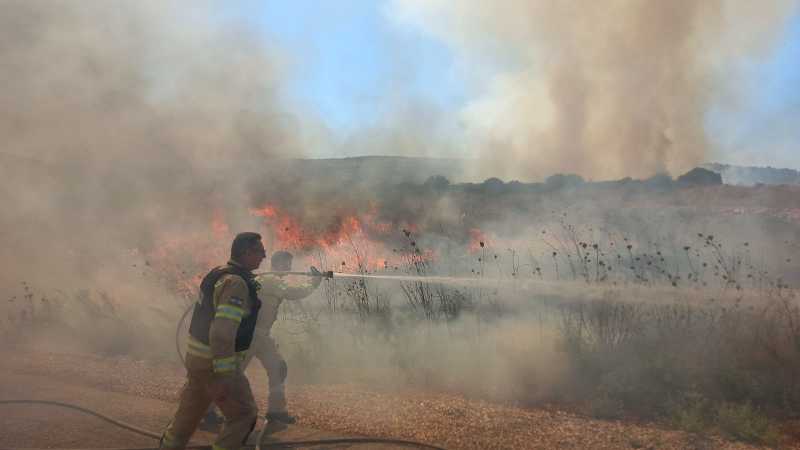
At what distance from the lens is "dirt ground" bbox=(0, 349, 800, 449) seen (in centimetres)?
511

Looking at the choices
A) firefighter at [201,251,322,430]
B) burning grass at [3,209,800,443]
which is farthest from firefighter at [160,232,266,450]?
burning grass at [3,209,800,443]

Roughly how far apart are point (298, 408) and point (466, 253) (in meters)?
6.35

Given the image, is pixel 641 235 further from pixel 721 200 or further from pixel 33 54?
pixel 33 54

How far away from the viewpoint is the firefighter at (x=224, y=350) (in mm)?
3719

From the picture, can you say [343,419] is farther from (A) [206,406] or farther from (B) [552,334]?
(B) [552,334]

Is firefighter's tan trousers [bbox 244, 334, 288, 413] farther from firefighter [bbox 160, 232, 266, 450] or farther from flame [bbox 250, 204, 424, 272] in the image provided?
flame [bbox 250, 204, 424, 272]

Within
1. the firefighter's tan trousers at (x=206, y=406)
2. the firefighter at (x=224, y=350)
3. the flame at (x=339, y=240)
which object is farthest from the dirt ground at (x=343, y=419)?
the flame at (x=339, y=240)

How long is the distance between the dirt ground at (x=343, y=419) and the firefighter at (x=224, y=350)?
130 cm

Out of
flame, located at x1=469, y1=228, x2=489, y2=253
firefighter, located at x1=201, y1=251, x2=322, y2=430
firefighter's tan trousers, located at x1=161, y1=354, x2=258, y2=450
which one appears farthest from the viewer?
flame, located at x1=469, y1=228, x2=489, y2=253

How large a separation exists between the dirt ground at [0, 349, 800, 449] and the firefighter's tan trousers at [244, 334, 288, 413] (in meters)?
0.31

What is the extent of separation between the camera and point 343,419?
18.7ft

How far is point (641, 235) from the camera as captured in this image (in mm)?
13125

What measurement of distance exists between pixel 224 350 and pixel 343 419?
2.36 metres

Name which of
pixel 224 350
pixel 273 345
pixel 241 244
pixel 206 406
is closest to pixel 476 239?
pixel 273 345
